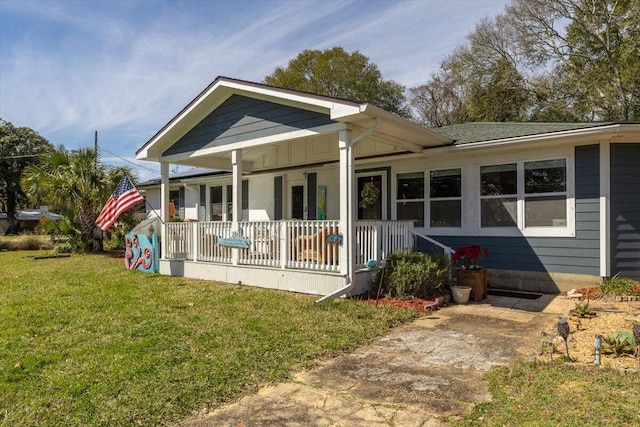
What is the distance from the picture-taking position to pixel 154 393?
11.2 ft

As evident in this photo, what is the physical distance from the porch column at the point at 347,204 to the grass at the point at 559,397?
3.21 meters

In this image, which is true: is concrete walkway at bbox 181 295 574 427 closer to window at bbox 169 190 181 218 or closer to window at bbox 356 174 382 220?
window at bbox 356 174 382 220

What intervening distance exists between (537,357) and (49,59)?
15.1 m

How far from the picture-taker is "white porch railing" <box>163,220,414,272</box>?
7.28 meters

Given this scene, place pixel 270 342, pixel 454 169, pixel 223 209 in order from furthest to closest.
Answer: pixel 223 209
pixel 454 169
pixel 270 342

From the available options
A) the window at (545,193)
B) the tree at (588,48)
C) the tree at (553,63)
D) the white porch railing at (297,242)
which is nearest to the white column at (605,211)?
the window at (545,193)

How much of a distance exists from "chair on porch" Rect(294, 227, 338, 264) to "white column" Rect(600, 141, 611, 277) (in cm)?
484

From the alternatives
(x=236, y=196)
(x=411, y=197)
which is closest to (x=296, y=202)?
(x=411, y=197)

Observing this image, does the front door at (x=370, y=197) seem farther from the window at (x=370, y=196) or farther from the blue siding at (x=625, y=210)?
the blue siding at (x=625, y=210)

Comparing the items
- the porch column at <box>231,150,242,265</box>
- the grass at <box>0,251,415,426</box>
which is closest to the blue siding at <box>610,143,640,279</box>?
the grass at <box>0,251,415,426</box>

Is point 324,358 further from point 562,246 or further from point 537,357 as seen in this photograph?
point 562,246

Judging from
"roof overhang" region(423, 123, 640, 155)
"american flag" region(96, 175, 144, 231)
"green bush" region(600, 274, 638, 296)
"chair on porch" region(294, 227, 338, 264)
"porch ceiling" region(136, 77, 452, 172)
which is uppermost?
"porch ceiling" region(136, 77, 452, 172)

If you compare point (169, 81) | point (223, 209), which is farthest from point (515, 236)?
point (169, 81)

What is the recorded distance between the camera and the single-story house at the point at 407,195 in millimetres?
7203
